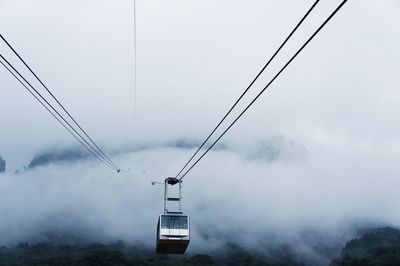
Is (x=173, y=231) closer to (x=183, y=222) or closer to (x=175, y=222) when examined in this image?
(x=175, y=222)

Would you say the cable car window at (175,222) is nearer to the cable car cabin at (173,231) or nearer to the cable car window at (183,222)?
the cable car cabin at (173,231)

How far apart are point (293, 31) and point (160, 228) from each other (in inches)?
1205

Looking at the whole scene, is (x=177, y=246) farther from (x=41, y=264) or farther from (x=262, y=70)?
(x=41, y=264)

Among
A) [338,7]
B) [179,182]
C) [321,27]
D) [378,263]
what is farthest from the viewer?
[378,263]

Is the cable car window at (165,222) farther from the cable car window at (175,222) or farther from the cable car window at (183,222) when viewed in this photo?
the cable car window at (183,222)

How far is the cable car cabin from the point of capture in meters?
38.3

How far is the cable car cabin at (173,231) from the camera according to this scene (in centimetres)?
3831

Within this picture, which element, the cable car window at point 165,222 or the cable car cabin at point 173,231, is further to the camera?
the cable car window at point 165,222

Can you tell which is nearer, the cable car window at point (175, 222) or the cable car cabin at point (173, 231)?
the cable car cabin at point (173, 231)

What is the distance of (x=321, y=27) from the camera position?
9.62 m

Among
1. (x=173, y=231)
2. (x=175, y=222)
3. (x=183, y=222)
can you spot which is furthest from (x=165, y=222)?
(x=183, y=222)

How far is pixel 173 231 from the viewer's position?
38.4m

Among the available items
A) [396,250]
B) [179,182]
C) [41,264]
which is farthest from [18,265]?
[179,182]

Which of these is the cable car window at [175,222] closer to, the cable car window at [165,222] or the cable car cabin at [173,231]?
the cable car cabin at [173,231]
